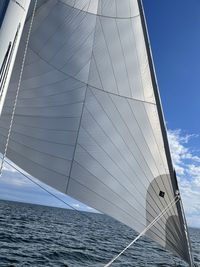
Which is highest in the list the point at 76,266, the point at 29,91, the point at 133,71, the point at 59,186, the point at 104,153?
the point at 133,71

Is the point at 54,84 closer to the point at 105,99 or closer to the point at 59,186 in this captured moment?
the point at 105,99

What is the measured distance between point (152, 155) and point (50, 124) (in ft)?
5.93

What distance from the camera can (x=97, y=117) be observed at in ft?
20.5

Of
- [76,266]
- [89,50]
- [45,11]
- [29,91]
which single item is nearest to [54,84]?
[29,91]

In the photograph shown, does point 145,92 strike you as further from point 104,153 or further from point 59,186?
point 59,186

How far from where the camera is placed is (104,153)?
611cm

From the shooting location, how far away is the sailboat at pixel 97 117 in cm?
607

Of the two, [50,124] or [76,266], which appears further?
[76,266]

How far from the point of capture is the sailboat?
6.07 m

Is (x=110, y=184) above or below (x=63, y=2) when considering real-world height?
below

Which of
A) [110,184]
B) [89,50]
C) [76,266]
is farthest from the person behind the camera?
[76,266]

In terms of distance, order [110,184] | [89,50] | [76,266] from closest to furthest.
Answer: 1. [110,184]
2. [89,50]
3. [76,266]

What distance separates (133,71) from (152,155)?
1505 mm

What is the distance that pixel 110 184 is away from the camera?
6039 mm
